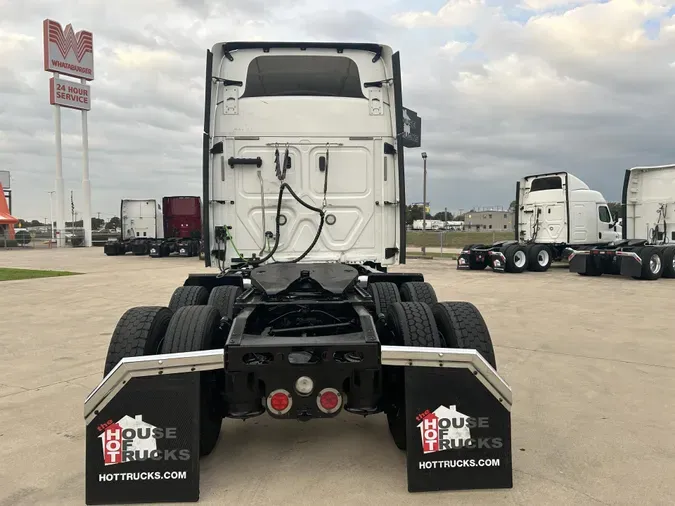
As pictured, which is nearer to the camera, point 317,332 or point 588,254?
point 317,332

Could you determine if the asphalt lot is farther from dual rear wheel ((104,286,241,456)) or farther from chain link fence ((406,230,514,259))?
chain link fence ((406,230,514,259))

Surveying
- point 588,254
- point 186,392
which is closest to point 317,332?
point 186,392

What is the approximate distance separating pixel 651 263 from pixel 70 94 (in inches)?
1598

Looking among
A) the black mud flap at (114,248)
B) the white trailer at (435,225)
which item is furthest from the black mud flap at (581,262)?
the white trailer at (435,225)

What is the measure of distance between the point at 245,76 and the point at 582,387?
14.8ft

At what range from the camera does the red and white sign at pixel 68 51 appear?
127 feet

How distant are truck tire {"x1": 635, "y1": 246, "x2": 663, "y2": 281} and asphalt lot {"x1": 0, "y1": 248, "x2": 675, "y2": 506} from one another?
27.0 feet

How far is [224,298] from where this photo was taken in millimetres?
4727

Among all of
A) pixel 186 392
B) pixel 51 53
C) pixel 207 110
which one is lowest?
pixel 186 392

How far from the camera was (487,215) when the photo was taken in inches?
4259

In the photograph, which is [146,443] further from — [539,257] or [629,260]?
[539,257]

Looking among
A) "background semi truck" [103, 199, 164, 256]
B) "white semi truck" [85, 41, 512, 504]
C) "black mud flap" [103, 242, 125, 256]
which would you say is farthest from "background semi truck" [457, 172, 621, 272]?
"black mud flap" [103, 242, 125, 256]

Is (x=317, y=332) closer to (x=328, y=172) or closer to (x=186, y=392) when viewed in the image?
(x=186, y=392)

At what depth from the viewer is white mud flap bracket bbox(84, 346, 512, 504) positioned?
2.90 metres
